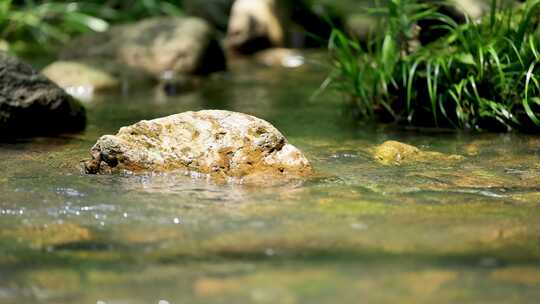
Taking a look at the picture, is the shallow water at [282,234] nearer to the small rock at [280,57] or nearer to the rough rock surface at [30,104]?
the rough rock surface at [30,104]

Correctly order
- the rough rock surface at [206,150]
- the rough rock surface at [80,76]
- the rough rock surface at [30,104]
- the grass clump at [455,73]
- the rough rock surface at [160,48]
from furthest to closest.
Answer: the rough rock surface at [160,48], the rough rock surface at [80,76], the rough rock surface at [30,104], the grass clump at [455,73], the rough rock surface at [206,150]

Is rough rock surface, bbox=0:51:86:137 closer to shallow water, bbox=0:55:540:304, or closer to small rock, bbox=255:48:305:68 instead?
shallow water, bbox=0:55:540:304

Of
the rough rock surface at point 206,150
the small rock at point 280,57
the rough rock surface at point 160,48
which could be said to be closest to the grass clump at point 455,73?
the rough rock surface at point 206,150

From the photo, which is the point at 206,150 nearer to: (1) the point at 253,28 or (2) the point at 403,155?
(2) the point at 403,155

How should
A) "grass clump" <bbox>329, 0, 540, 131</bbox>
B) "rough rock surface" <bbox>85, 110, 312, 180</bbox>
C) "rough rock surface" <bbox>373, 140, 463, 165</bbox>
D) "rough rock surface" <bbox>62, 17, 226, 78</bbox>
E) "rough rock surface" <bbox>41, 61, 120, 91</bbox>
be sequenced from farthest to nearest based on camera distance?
"rough rock surface" <bbox>62, 17, 226, 78</bbox>, "rough rock surface" <bbox>41, 61, 120, 91</bbox>, "grass clump" <bbox>329, 0, 540, 131</bbox>, "rough rock surface" <bbox>373, 140, 463, 165</bbox>, "rough rock surface" <bbox>85, 110, 312, 180</bbox>

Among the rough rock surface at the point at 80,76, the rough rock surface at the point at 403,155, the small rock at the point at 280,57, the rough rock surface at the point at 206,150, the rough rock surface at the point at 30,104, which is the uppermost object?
the rough rock surface at the point at 206,150

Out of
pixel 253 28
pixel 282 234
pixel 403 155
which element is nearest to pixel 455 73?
pixel 403 155

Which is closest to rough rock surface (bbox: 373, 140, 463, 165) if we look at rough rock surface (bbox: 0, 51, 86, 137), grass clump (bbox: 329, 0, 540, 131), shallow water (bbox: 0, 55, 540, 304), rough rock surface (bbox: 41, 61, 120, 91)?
shallow water (bbox: 0, 55, 540, 304)
